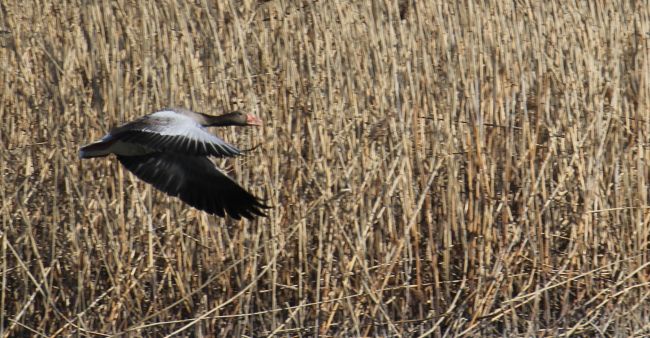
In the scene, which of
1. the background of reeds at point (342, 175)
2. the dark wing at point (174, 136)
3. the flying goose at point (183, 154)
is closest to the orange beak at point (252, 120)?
the flying goose at point (183, 154)

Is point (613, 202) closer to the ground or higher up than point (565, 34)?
closer to the ground

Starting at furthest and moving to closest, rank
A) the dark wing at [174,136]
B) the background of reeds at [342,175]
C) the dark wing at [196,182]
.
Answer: the background of reeds at [342,175], the dark wing at [196,182], the dark wing at [174,136]

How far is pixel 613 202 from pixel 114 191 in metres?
1.92

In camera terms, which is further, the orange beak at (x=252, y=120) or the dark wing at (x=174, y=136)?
the orange beak at (x=252, y=120)

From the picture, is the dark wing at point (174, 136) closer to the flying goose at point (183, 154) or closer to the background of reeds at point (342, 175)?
the flying goose at point (183, 154)

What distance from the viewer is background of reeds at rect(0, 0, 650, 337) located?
187 inches

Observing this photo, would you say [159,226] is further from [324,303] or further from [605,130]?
[605,130]

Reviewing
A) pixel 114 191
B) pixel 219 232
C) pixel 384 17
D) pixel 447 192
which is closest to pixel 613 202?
pixel 447 192

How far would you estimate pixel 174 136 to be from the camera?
162 inches

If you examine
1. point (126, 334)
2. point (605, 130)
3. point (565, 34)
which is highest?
point (565, 34)

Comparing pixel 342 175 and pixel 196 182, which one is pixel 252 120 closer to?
pixel 196 182

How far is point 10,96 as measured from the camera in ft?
16.1

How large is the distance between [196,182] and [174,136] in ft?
1.29

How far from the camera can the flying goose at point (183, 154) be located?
411 centimetres
